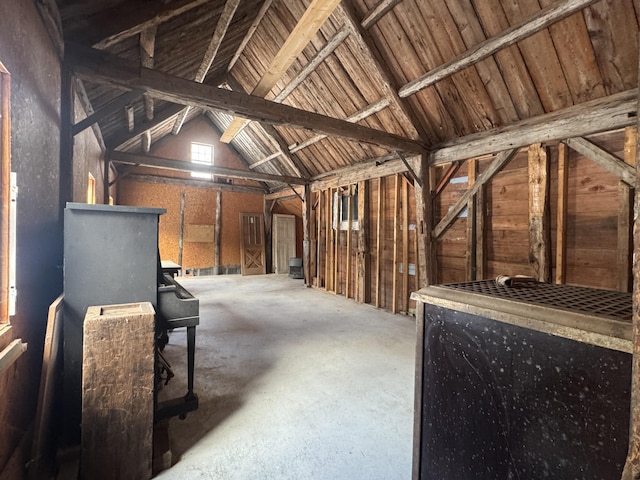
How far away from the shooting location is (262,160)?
351 inches

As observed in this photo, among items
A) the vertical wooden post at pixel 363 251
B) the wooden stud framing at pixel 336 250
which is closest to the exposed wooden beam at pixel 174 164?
the wooden stud framing at pixel 336 250

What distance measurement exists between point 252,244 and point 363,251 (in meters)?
5.26

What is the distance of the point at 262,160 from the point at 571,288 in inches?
334

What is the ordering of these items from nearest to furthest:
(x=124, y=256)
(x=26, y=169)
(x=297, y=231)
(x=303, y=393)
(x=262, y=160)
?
(x=26, y=169), (x=124, y=256), (x=303, y=393), (x=262, y=160), (x=297, y=231)

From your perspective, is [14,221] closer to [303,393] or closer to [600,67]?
[303,393]

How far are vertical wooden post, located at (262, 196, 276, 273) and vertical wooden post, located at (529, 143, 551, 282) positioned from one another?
26.5ft

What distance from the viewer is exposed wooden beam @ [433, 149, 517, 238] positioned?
3898 mm

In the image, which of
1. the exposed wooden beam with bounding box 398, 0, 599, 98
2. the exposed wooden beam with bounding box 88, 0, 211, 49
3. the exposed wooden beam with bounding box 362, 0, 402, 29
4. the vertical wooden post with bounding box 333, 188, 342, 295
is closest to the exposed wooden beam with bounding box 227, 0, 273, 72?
the exposed wooden beam with bounding box 362, 0, 402, 29

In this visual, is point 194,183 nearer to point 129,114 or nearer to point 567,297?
point 129,114

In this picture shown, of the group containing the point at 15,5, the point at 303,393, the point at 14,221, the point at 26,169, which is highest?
the point at 15,5

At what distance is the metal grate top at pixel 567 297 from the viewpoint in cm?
93

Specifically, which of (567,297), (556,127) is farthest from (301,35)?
(556,127)

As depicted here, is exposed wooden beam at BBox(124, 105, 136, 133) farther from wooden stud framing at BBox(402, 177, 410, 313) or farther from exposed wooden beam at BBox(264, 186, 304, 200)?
wooden stud framing at BBox(402, 177, 410, 313)

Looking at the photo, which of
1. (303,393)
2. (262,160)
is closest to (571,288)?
(303,393)
